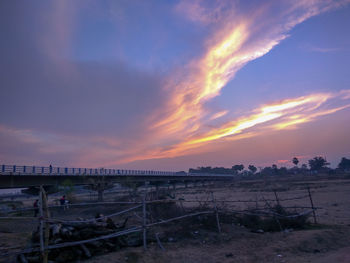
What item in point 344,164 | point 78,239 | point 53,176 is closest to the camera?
point 78,239

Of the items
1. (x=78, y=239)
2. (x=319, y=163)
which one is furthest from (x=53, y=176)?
(x=319, y=163)

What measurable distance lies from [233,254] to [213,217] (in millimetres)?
3043

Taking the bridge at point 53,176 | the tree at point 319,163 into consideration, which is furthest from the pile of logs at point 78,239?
the tree at point 319,163

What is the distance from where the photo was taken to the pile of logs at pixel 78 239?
696 centimetres

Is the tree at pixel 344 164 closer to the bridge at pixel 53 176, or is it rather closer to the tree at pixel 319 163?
the tree at pixel 319 163

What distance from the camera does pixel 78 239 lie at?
7.73 m

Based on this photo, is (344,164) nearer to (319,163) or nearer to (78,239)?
(319,163)

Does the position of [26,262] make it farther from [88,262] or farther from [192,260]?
[192,260]

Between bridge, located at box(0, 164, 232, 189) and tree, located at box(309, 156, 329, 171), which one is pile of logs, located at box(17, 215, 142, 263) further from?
tree, located at box(309, 156, 329, 171)

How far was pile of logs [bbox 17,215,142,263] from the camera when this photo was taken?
6.96m

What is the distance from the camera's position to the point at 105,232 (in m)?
8.26

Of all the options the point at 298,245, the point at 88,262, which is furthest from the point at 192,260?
the point at 298,245

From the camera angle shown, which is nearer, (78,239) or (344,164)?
(78,239)

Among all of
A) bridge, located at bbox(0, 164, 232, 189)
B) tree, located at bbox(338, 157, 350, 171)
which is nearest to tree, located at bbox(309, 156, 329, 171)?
tree, located at bbox(338, 157, 350, 171)
